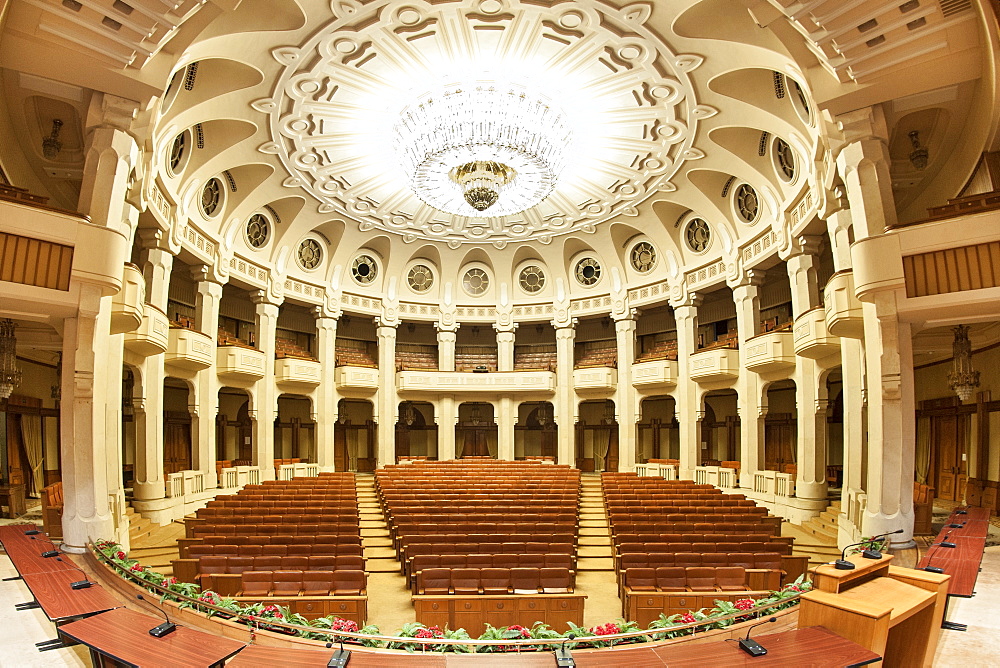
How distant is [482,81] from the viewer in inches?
526

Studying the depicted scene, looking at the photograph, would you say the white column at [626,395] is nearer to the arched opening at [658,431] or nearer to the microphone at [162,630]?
the arched opening at [658,431]

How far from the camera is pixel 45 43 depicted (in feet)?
27.3

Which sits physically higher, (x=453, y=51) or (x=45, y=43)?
(x=453, y=51)

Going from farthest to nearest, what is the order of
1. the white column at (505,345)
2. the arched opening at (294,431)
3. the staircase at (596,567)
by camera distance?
the white column at (505,345) → the arched opening at (294,431) → the staircase at (596,567)

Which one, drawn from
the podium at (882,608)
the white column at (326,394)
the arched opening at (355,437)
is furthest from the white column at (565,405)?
the podium at (882,608)

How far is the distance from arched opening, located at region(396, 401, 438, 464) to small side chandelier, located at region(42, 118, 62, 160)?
650 inches

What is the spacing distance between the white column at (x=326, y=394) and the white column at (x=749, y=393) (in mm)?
13567

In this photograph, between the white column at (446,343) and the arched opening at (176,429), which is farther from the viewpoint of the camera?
the white column at (446,343)

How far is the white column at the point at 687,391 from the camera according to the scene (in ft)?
66.1

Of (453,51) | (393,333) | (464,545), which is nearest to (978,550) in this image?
(464,545)

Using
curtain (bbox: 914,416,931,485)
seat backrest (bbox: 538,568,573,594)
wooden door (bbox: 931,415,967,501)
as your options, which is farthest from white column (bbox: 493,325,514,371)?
seat backrest (bbox: 538,568,573,594)

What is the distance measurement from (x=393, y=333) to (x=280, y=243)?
564 centimetres

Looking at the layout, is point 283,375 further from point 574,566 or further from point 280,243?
point 574,566

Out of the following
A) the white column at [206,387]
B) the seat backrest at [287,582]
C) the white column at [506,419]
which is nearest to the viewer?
the seat backrest at [287,582]
